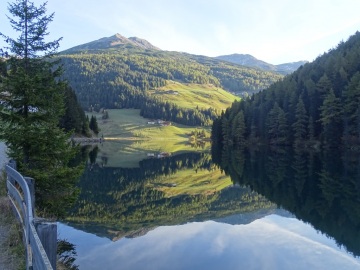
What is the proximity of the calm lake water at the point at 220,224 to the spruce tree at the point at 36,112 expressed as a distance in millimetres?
4290

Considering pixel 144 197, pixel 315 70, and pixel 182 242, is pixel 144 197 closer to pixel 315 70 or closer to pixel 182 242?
pixel 182 242

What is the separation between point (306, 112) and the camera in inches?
3964

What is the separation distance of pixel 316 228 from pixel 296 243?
371cm

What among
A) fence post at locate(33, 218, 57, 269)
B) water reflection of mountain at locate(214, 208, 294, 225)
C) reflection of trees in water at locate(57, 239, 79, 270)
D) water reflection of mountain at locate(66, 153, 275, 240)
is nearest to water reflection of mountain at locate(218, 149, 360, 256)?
water reflection of mountain at locate(214, 208, 294, 225)

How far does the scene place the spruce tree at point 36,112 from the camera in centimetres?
1950

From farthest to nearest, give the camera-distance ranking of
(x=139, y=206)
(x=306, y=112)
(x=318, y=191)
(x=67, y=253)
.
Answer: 1. (x=306, y=112)
2. (x=318, y=191)
3. (x=139, y=206)
4. (x=67, y=253)

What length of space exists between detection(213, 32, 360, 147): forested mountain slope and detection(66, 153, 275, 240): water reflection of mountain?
56884 millimetres

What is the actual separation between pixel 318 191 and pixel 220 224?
14.5m

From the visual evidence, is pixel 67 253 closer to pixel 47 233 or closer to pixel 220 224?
pixel 47 233

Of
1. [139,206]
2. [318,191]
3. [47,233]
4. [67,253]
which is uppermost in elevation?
[47,233]

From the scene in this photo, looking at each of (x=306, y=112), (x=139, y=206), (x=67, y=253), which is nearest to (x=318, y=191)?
(x=139, y=206)

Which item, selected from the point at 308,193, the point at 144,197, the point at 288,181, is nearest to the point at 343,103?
the point at 288,181

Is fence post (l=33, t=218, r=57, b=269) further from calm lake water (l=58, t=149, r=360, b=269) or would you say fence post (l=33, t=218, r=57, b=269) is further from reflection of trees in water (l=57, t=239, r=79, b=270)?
calm lake water (l=58, t=149, r=360, b=269)

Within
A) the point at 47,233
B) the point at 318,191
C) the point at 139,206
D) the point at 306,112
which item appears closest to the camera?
the point at 47,233
